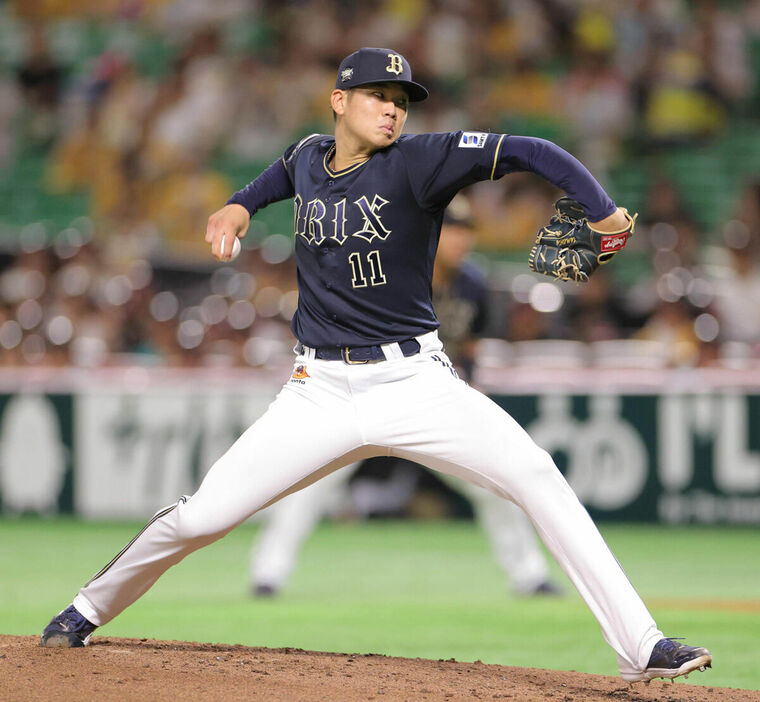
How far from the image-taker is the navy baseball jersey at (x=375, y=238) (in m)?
4.09

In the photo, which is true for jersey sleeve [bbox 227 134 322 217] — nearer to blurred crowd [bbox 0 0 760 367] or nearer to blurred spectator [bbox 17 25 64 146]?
blurred crowd [bbox 0 0 760 367]

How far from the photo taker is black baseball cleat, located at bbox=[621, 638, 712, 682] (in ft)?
12.4

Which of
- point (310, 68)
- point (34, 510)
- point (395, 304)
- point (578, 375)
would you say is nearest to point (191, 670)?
point (395, 304)

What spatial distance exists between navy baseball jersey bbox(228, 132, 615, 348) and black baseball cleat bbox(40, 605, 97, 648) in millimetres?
1267

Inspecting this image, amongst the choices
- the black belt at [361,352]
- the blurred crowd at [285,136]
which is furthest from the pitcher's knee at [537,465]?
the blurred crowd at [285,136]

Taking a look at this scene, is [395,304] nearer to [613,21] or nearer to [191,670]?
[191,670]

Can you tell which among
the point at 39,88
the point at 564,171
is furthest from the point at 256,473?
the point at 39,88

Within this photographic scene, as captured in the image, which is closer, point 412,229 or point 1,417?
point 412,229

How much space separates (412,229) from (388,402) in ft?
1.92

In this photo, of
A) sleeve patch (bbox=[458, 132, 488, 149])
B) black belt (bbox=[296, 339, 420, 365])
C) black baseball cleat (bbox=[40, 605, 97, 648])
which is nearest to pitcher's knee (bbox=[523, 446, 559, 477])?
black belt (bbox=[296, 339, 420, 365])

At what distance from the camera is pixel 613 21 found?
1355cm

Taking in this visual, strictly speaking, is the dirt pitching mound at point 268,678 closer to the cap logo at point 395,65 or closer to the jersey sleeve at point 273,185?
the jersey sleeve at point 273,185

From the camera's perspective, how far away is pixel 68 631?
4.37 m

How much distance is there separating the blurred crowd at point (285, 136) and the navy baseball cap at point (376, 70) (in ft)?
20.8
